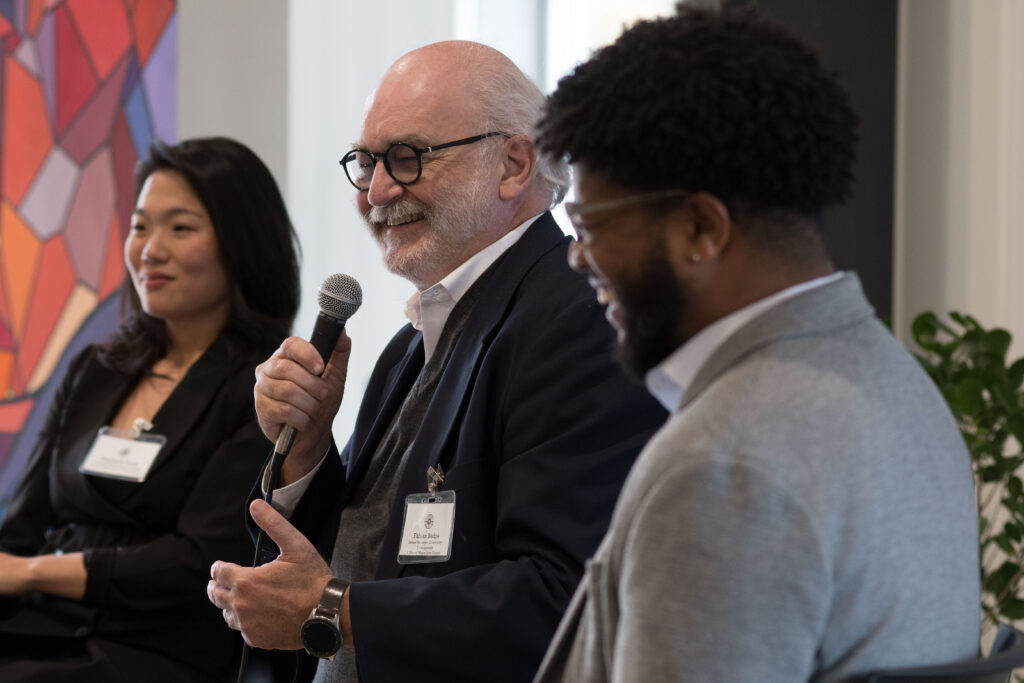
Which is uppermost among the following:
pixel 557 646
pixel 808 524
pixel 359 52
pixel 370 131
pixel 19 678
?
pixel 359 52

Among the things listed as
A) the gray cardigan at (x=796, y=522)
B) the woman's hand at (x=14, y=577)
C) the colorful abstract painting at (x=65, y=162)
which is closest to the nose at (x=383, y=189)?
the gray cardigan at (x=796, y=522)

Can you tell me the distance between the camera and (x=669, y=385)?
103 cm

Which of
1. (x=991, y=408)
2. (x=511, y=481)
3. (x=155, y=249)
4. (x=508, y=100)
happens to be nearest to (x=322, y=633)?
(x=511, y=481)

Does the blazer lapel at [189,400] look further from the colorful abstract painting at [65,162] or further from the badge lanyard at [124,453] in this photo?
the colorful abstract painting at [65,162]

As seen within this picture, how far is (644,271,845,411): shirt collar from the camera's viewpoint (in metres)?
0.94

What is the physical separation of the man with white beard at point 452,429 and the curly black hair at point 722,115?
12cm

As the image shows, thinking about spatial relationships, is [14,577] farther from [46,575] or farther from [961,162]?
[961,162]

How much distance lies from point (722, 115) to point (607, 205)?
14 centimetres

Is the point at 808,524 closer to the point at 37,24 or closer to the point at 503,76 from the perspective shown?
the point at 503,76

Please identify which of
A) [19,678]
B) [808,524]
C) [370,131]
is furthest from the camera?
[19,678]

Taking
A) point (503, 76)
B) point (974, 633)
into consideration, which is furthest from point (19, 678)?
point (974, 633)

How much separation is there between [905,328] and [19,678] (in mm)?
2795

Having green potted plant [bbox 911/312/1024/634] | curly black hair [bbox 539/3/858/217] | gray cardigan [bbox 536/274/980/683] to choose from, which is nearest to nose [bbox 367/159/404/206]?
curly black hair [bbox 539/3/858/217]

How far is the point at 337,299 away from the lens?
1.83 meters
